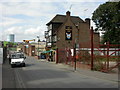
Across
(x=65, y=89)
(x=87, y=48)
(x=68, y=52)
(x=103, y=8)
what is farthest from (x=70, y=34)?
(x=65, y=89)

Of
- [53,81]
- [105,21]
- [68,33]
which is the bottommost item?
[53,81]

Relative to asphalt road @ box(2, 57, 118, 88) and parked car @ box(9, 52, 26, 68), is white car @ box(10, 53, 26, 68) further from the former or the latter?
asphalt road @ box(2, 57, 118, 88)

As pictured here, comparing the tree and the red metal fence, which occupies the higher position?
the tree

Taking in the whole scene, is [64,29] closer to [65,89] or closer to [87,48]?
[87,48]

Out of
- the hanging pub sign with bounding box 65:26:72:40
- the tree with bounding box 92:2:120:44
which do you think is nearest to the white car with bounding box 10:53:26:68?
the tree with bounding box 92:2:120:44

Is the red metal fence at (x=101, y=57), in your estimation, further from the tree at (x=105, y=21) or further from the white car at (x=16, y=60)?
the tree at (x=105, y=21)

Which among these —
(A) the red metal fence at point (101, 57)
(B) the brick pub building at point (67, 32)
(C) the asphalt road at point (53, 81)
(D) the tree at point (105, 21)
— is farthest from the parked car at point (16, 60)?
(D) the tree at point (105, 21)

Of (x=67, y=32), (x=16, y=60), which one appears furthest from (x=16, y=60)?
(x=67, y=32)

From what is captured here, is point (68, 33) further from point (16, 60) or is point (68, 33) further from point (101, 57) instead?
point (101, 57)

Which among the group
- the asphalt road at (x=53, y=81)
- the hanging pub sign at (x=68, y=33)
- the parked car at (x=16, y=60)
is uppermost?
the hanging pub sign at (x=68, y=33)

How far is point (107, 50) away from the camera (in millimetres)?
16438

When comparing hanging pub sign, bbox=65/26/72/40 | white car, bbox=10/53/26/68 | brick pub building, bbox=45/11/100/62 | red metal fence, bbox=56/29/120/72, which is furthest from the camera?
hanging pub sign, bbox=65/26/72/40

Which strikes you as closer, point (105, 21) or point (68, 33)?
Result: point (105, 21)

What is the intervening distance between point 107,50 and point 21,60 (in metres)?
13.1
